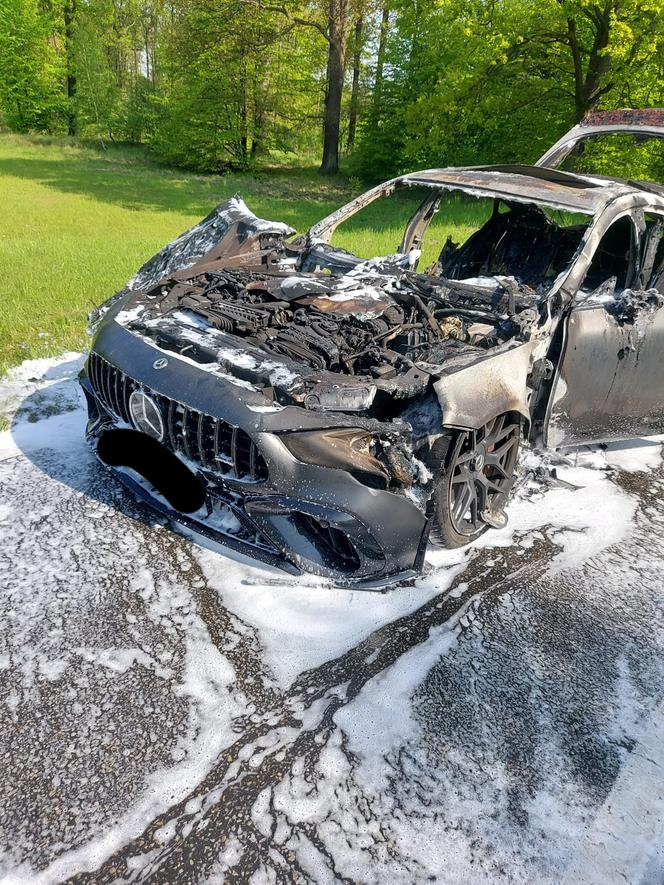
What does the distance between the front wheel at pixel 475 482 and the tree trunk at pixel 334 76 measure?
23929mm

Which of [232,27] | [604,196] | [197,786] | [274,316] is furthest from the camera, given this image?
[232,27]

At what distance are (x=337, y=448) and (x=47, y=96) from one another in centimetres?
4192

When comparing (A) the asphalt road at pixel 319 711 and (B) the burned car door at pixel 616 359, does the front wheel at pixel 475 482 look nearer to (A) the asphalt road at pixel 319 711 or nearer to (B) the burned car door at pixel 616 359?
(A) the asphalt road at pixel 319 711

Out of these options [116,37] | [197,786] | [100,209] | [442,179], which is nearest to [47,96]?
[116,37]

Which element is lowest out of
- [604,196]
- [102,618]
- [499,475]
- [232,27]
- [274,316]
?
[102,618]

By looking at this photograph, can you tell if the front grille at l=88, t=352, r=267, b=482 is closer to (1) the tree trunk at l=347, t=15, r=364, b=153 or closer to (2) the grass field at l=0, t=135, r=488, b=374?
(2) the grass field at l=0, t=135, r=488, b=374

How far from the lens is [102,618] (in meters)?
2.61

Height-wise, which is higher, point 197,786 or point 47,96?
point 47,96

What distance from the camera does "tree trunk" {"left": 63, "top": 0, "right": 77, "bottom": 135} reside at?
119 feet

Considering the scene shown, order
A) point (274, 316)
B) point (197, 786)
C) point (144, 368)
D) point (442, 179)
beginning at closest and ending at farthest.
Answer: point (197, 786), point (144, 368), point (274, 316), point (442, 179)

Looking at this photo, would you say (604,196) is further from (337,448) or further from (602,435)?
(337,448)

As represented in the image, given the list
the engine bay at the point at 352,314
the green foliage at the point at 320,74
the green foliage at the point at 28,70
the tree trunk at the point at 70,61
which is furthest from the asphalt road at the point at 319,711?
the tree trunk at the point at 70,61

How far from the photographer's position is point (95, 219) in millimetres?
13883

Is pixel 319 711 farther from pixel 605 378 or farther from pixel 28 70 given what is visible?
pixel 28 70
